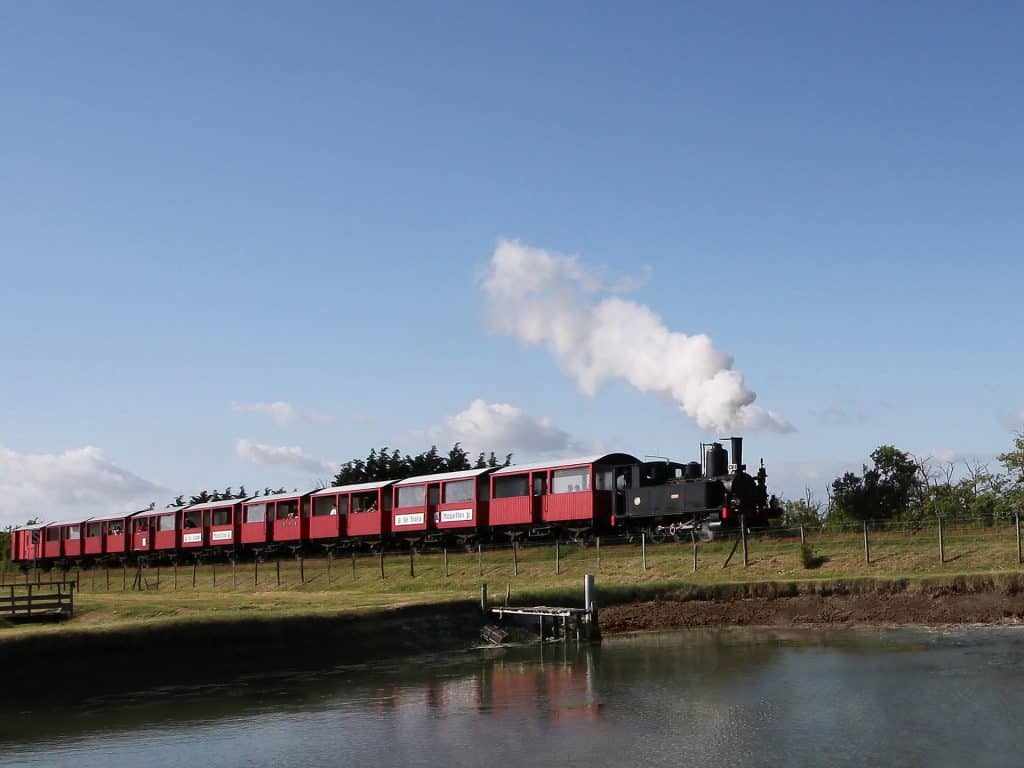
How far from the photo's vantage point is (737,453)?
42469mm

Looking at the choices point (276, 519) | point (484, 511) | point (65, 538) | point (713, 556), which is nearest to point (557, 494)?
point (484, 511)

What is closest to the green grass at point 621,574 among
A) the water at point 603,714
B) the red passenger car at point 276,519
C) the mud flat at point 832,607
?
the mud flat at point 832,607

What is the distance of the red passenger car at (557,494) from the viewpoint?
45.0m

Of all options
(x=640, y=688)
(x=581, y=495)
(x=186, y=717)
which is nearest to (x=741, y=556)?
(x=581, y=495)

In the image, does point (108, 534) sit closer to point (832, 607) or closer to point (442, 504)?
point (442, 504)

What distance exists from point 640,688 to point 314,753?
7.98 meters

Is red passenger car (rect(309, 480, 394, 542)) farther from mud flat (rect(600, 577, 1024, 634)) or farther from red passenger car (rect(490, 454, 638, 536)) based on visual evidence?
mud flat (rect(600, 577, 1024, 634))

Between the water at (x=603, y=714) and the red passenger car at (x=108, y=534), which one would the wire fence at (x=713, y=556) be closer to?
the water at (x=603, y=714)

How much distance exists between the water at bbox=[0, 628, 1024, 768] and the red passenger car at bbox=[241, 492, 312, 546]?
104 feet

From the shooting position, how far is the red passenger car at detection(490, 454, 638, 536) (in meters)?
45.0

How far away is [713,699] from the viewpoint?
880 inches

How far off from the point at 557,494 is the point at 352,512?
15044mm

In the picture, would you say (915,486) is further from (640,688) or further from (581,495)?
(640,688)

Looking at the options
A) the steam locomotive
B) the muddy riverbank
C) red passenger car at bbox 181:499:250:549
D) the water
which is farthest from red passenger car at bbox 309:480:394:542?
the water
